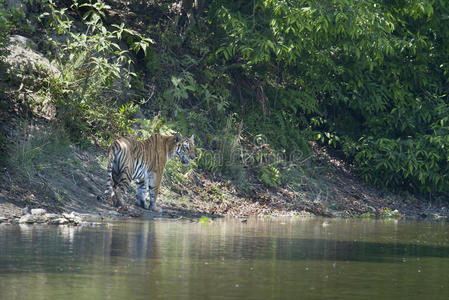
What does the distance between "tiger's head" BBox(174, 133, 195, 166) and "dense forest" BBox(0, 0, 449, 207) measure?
1.59 metres

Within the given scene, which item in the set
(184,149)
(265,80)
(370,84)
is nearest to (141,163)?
(184,149)

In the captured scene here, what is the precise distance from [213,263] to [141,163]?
781 cm

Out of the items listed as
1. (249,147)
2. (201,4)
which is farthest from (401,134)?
(201,4)

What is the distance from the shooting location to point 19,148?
1554 centimetres

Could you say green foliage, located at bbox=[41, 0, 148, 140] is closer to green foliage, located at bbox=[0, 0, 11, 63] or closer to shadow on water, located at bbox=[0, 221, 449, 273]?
green foliage, located at bbox=[0, 0, 11, 63]

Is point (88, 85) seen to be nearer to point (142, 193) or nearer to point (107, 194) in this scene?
point (142, 193)

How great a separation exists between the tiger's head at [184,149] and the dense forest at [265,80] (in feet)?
5.23

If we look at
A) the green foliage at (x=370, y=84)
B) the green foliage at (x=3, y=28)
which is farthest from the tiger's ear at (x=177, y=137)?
the green foliage at (x=370, y=84)

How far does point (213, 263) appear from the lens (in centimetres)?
910

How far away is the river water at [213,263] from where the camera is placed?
7258mm

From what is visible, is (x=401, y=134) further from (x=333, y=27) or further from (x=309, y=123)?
(x=333, y=27)

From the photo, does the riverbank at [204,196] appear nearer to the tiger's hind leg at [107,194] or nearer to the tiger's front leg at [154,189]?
the tiger's hind leg at [107,194]

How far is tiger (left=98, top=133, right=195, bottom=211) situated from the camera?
635 inches

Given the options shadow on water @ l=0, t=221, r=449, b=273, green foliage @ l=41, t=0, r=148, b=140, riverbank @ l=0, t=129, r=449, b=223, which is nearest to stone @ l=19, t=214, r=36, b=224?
riverbank @ l=0, t=129, r=449, b=223
